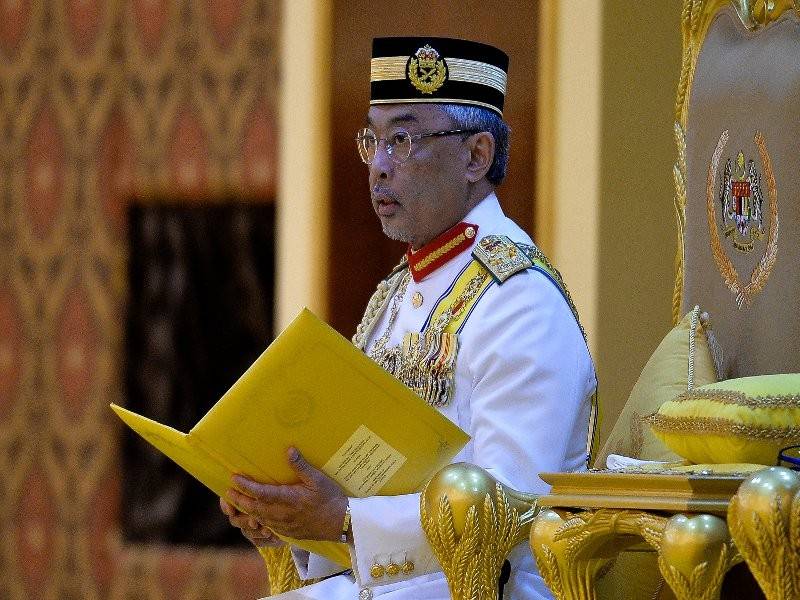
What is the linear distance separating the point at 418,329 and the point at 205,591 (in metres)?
2.32

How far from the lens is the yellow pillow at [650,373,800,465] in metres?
1.63

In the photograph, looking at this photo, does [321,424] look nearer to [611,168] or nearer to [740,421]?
[740,421]

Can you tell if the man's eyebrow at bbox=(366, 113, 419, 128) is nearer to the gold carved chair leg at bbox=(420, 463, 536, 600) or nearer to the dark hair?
the dark hair

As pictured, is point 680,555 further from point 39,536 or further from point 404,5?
point 39,536

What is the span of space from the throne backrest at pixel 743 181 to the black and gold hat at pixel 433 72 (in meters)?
0.37

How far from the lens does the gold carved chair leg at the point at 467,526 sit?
174 cm

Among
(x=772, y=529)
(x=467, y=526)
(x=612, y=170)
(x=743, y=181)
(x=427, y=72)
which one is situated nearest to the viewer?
(x=772, y=529)

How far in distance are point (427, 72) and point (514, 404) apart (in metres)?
0.63

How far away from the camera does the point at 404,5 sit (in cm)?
392

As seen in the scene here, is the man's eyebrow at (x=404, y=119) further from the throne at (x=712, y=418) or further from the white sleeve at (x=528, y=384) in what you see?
the throne at (x=712, y=418)

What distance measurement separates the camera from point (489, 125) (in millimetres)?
2428

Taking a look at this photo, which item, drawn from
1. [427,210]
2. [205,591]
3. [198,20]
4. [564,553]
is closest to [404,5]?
[198,20]

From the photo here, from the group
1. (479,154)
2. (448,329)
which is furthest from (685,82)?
(448,329)

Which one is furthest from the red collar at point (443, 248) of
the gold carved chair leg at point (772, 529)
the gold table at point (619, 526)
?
the gold carved chair leg at point (772, 529)
